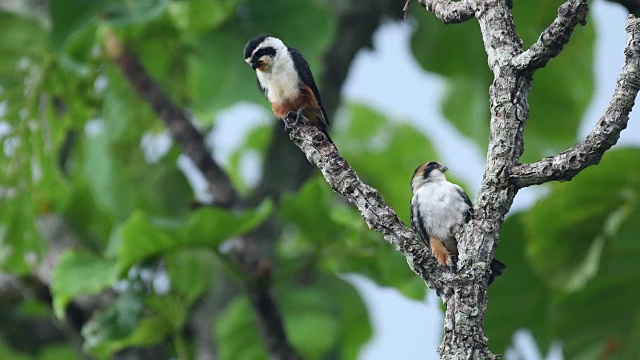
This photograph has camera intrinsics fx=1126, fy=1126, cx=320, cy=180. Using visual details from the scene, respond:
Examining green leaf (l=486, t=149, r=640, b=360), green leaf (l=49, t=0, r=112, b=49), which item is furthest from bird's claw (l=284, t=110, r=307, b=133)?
green leaf (l=486, t=149, r=640, b=360)

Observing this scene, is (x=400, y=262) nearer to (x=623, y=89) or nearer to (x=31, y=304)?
(x=31, y=304)

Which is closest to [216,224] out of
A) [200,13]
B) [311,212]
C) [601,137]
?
[311,212]

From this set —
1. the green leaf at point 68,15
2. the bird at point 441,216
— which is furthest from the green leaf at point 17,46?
the bird at point 441,216

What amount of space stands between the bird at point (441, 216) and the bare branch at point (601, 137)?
319 millimetres

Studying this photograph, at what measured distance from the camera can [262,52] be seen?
114 inches

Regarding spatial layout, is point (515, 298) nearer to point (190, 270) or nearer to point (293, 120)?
point (190, 270)

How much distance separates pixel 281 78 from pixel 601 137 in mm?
1123

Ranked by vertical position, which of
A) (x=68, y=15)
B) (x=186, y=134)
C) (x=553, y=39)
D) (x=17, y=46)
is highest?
(x=17, y=46)

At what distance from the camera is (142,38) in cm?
600

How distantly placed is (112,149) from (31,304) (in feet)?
3.33

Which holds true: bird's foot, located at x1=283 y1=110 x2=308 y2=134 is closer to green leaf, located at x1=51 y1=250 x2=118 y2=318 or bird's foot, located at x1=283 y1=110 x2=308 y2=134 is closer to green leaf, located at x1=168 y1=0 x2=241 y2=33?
green leaf, located at x1=51 y1=250 x2=118 y2=318

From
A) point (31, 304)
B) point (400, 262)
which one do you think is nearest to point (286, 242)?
point (31, 304)

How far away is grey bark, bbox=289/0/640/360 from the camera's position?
1998 millimetres

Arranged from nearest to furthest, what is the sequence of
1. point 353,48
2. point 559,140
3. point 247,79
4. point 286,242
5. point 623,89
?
point 623,89
point 247,79
point 353,48
point 559,140
point 286,242
